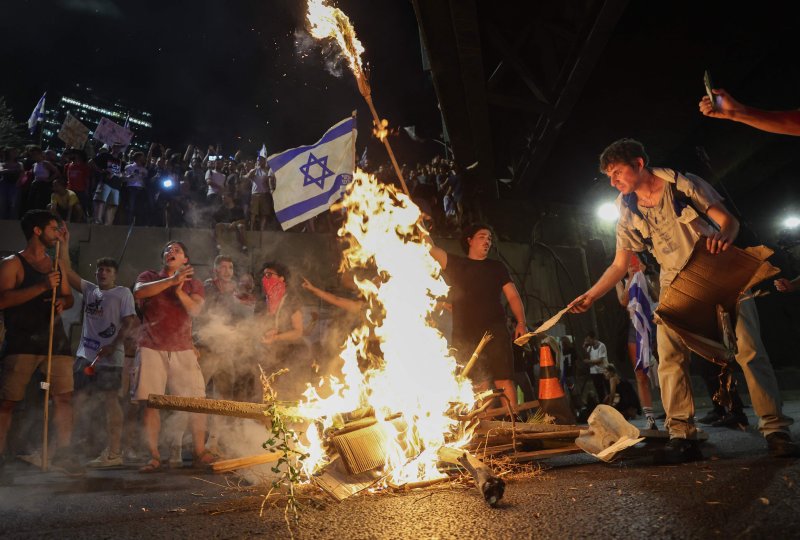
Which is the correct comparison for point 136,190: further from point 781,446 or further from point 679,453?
point 781,446

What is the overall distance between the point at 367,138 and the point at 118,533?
14.9 meters

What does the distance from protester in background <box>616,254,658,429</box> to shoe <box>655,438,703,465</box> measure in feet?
8.41

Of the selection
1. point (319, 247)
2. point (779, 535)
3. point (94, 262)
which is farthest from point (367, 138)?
point (779, 535)

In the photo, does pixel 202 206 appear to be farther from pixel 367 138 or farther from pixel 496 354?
pixel 496 354

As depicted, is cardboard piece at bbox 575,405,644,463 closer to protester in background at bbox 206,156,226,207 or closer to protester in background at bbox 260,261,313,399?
protester in background at bbox 260,261,313,399

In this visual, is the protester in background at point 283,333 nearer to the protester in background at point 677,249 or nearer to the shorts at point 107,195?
the protester in background at point 677,249

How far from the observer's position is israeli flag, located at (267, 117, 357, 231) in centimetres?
795

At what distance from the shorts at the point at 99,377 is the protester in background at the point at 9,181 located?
17.8ft

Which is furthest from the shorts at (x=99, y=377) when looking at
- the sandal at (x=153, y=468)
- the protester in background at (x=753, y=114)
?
the protester in background at (x=753, y=114)

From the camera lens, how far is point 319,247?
10.6m

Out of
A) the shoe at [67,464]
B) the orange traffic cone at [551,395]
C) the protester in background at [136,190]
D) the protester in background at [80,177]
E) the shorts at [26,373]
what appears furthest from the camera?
the protester in background at [136,190]

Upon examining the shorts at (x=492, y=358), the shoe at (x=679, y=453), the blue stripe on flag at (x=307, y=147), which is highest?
the blue stripe on flag at (x=307, y=147)

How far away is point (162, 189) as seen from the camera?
36.8 feet

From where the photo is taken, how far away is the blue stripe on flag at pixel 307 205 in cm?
793
